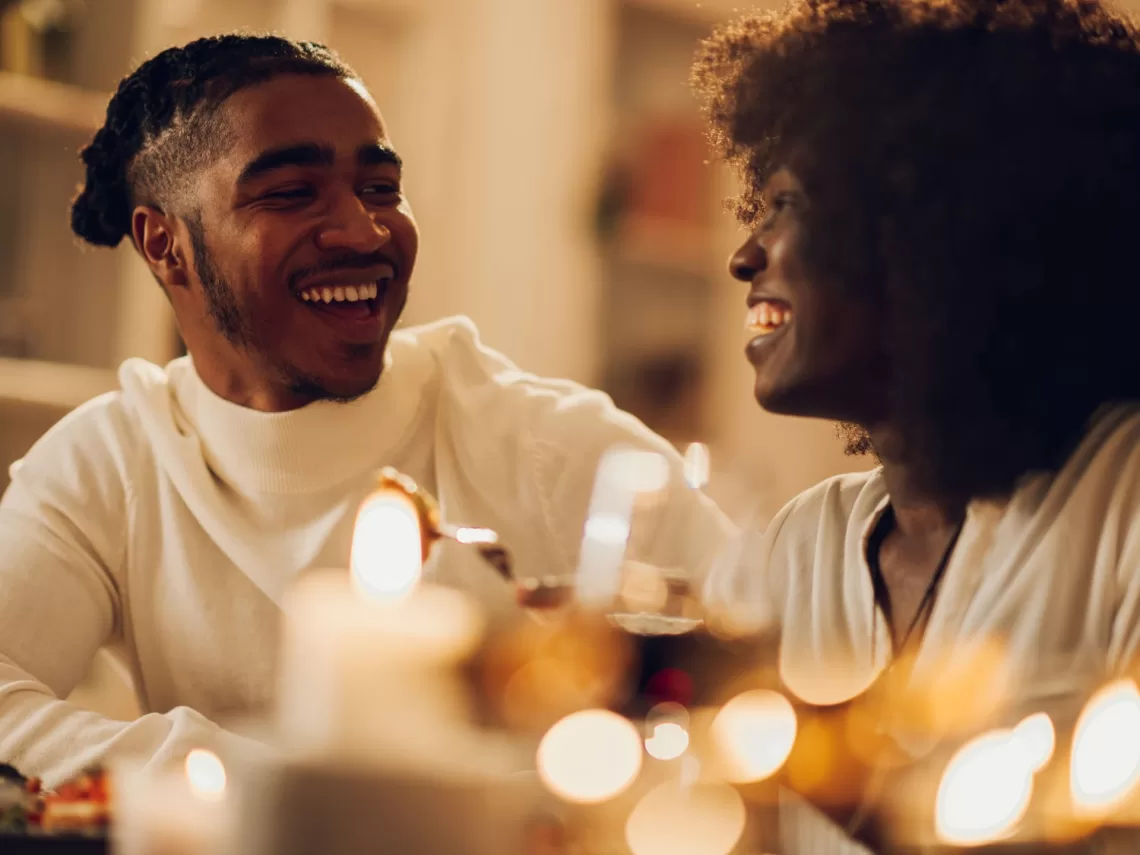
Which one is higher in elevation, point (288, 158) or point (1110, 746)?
point (288, 158)

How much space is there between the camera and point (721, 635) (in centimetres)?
86

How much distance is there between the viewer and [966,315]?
989 mm

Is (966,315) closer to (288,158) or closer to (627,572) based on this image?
(627,572)

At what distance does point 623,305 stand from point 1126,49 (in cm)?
244

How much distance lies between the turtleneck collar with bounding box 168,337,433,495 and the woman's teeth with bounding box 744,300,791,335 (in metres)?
0.66

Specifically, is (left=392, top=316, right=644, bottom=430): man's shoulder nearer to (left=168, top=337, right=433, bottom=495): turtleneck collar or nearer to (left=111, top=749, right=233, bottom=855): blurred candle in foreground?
(left=168, top=337, right=433, bottom=495): turtleneck collar

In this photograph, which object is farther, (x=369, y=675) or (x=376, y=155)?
(x=376, y=155)

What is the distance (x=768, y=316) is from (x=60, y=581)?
0.92 m

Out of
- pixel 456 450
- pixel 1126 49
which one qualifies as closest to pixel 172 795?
pixel 1126 49

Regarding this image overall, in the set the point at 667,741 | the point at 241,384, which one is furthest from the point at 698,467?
the point at 241,384

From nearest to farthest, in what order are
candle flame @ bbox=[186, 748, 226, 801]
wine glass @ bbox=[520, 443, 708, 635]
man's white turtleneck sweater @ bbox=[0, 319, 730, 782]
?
candle flame @ bbox=[186, 748, 226, 801] < wine glass @ bbox=[520, 443, 708, 635] < man's white turtleneck sweater @ bbox=[0, 319, 730, 782]

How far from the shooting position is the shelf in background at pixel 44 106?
274cm

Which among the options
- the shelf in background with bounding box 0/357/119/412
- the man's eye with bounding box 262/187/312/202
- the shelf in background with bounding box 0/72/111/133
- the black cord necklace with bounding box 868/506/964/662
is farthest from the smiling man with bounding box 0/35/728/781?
the shelf in background with bounding box 0/72/111/133

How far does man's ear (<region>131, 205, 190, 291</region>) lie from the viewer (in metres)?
1.77
